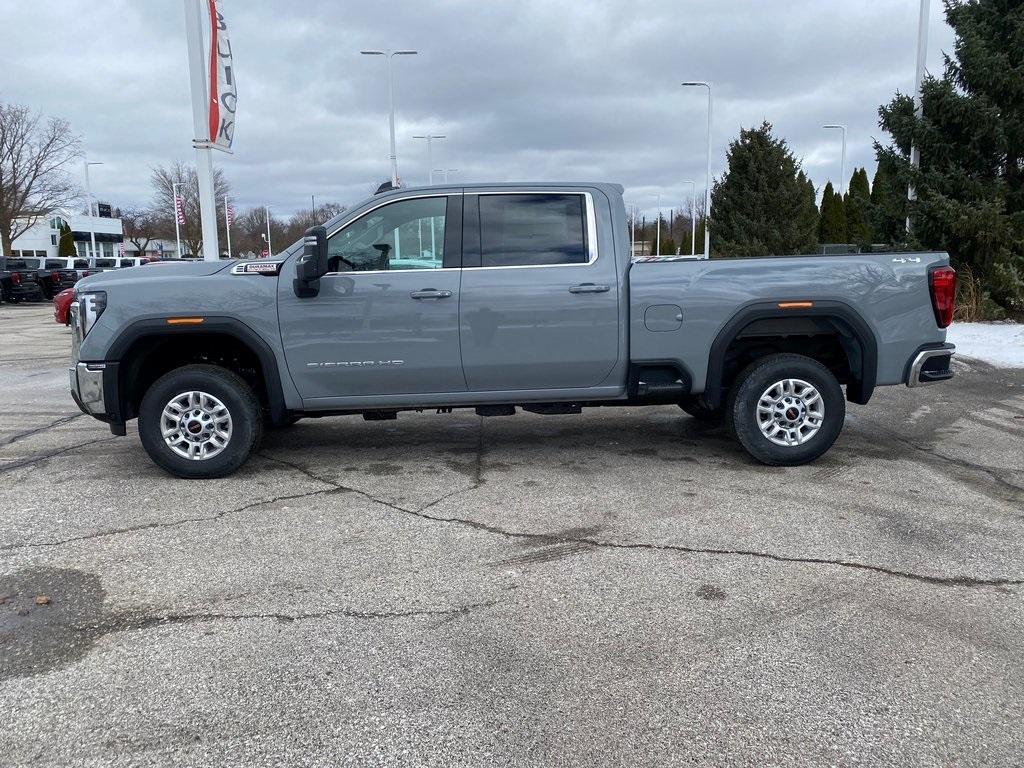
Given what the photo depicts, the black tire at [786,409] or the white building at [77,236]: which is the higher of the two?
the white building at [77,236]

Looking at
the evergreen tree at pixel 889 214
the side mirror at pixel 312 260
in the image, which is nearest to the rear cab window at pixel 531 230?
the side mirror at pixel 312 260

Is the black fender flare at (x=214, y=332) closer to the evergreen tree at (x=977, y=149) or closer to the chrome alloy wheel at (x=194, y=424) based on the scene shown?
the chrome alloy wheel at (x=194, y=424)

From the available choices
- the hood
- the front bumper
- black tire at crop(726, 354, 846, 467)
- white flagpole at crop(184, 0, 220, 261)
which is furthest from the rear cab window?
white flagpole at crop(184, 0, 220, 261)

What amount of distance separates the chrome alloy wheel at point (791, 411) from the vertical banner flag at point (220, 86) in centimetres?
833

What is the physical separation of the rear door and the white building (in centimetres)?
7900

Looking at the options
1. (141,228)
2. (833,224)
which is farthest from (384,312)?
(141,228)

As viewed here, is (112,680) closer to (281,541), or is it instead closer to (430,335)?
(281,541)

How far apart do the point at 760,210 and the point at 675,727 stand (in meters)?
21.0

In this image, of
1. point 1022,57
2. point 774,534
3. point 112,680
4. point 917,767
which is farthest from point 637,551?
point 1022,57

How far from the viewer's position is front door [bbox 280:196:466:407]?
18.8 feet

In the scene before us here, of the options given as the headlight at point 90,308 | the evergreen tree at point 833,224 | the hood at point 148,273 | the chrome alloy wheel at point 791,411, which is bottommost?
the chrome alloy wheel at point 791,411

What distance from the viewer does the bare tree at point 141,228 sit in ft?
224

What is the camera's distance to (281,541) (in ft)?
15.5

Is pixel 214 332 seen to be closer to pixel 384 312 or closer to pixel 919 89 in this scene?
pixel 384 312
